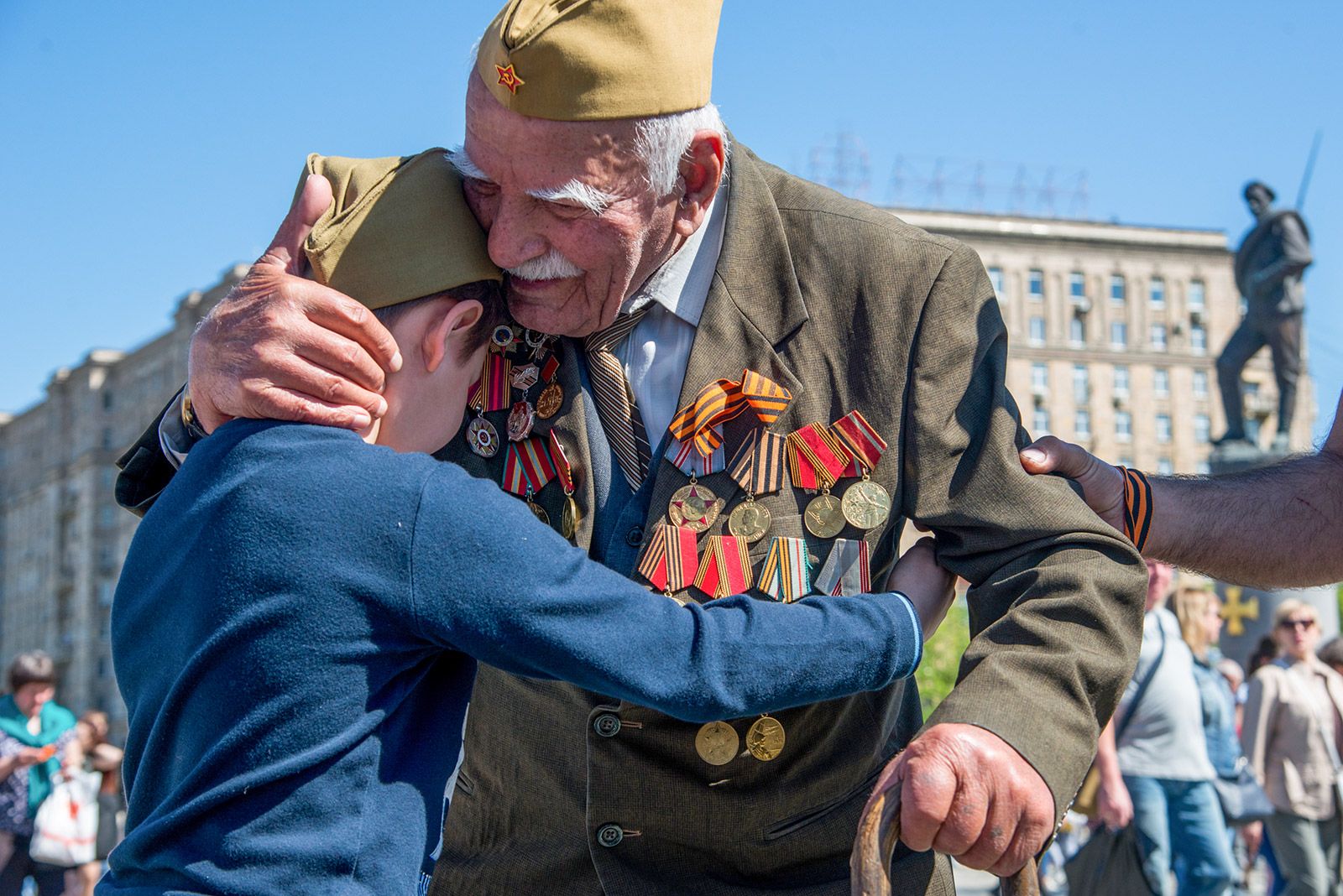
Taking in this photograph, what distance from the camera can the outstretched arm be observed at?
3.15m

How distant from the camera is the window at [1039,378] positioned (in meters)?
70.5

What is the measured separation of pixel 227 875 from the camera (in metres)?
1.91

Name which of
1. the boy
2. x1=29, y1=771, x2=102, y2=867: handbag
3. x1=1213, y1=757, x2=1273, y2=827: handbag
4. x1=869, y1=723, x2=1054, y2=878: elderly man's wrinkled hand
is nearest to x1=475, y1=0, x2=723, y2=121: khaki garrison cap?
the boy

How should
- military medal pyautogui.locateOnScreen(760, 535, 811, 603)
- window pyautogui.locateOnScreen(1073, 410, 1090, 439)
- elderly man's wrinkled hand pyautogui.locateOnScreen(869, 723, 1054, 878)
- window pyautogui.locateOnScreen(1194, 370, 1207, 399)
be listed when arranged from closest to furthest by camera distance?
elderly man's wrinkled hand pyautogui.locateOnScreen(869, 723, 1054, 878) → military medal pyautogui.locateOnScreen(760, 535, 811, 603) → window pyautogui.locateOnScreen(1073, 410, 1090, 439) → window pyautogui.locateOnScreen(1194, 370, 1207, 399)

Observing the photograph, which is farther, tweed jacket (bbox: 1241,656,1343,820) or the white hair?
tweed jacket (bbox: 1241,656,1343,820)

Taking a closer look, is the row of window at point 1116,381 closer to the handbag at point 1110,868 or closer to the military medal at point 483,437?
the handbag at point 1110,868

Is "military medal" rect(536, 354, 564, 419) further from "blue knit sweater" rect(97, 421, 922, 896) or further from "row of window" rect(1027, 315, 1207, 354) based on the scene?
"row of window" rect(1027, 315, 1207, 354)

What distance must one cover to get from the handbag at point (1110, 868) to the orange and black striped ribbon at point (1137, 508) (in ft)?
14.8

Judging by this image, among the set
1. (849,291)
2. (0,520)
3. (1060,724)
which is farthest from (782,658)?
(0,520)

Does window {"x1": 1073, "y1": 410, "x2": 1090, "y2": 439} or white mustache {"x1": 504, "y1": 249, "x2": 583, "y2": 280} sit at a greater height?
white mustache {"x1": 504, "y1": 249, "x2": 583, "y2": 280}

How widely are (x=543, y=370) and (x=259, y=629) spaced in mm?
1037

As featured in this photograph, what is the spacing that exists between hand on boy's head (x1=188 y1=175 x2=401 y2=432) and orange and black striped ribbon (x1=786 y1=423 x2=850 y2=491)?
79cm

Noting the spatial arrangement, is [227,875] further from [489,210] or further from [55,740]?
[55,740]

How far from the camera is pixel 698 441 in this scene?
8.93 ft
